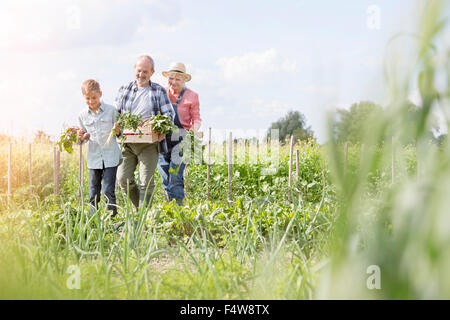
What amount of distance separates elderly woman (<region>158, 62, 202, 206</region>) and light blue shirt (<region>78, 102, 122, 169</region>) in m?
0.63

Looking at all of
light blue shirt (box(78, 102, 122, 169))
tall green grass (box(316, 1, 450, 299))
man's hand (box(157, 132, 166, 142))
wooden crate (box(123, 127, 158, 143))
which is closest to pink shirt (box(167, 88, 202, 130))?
man's hand (box(157, 132, 166, 142))

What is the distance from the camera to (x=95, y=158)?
13.1 feet

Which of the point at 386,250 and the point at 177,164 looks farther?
the point at 177,164

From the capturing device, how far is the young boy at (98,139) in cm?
394

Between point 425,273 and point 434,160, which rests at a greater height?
point 434,160

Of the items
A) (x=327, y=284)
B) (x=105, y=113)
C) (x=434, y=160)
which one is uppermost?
(x=105, y=113)

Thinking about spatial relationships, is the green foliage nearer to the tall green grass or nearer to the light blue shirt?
the light blue shirt

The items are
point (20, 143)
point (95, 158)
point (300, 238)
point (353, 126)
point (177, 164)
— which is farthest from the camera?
point (20, 143)

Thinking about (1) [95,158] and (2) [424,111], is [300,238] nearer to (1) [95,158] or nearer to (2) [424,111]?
(2) [424,111]

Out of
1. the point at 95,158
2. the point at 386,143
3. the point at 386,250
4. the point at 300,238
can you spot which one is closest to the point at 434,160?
the point at 386,143

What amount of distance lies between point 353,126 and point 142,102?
365 cm

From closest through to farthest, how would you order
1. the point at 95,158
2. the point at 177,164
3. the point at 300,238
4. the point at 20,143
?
the point at 300,238 → the point at 95,158 → the point at 177,164 → the point at 20,143

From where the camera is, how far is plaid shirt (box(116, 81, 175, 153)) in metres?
4.18

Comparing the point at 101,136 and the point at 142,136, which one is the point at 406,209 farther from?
the point at 101,136
